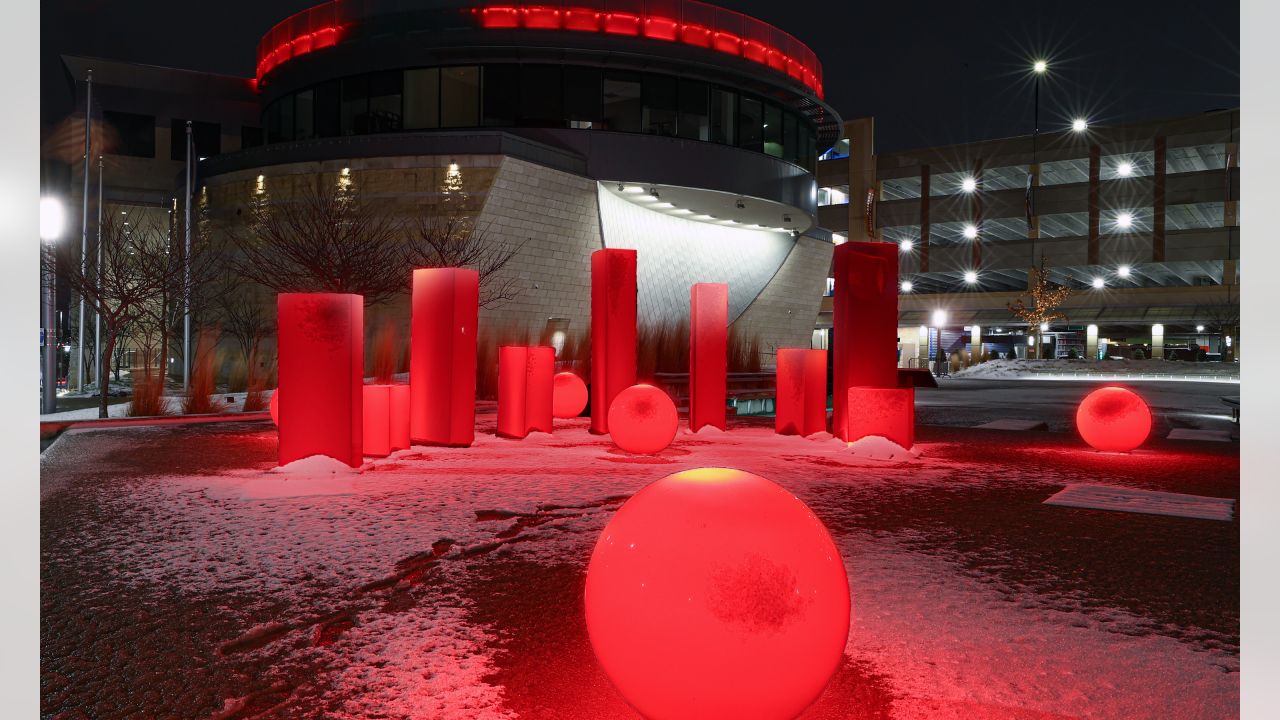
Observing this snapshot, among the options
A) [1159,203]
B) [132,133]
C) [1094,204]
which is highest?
[1094,204]

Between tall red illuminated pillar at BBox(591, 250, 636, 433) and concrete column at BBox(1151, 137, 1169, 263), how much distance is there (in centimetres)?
4918

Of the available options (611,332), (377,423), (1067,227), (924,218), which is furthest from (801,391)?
(1067,227)

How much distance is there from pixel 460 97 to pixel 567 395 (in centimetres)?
1680

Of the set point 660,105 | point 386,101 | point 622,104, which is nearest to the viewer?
point 386,101

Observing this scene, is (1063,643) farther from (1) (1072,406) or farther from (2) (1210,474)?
(1) (1072,406)

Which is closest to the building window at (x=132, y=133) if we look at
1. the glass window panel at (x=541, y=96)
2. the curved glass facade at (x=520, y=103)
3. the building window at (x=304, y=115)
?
the curved glass facade at (x=520, y=103)

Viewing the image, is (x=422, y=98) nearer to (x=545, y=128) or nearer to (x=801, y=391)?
(x=545, y=128)

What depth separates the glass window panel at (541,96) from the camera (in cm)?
2842

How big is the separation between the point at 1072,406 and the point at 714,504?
2139 cm

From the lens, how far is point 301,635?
13.0 ft

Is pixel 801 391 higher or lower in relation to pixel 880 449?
higher

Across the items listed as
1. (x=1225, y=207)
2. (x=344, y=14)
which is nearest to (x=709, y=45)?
(x=344, y=14)

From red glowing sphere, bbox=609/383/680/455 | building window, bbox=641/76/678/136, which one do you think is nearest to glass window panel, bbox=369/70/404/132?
building window, bbox=641/76/678/136

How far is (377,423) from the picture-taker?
998 cm
